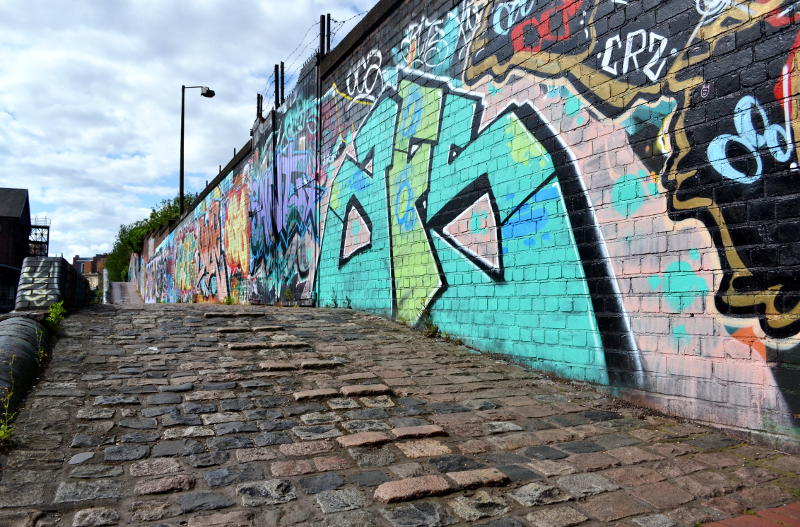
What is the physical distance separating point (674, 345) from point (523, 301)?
1.64 meters

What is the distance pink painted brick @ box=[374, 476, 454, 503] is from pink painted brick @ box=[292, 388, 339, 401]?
1452 millimetres

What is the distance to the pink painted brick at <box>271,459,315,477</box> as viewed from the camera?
2946 mm

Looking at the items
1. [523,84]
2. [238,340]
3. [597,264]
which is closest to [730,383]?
[597,264]

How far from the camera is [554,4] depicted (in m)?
5.29

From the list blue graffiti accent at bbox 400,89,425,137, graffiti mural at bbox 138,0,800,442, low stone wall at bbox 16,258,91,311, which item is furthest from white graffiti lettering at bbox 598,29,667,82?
low stone wall at bbox 16,258,91,311

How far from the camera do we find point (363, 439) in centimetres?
343

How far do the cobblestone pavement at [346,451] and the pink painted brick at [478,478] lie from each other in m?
0.02

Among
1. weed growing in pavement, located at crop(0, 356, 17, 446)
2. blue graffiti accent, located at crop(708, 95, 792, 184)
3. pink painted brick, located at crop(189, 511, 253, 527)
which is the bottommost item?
pink painted brick, located at crop(189, 511, 253, 527)

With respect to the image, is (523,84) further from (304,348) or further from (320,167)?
(320,167)

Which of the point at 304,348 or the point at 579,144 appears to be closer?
the point at 579,144

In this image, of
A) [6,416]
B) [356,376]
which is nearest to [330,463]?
[356,376]

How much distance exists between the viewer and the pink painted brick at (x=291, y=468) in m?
2.95

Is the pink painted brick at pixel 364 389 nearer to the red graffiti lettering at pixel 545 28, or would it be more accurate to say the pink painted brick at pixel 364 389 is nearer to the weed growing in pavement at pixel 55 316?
the weed growing in pavement at pixel 55 316

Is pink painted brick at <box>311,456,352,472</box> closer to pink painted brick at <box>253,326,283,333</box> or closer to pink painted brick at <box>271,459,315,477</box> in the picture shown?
pink painted brick at <box>271,459,315,477</box>
